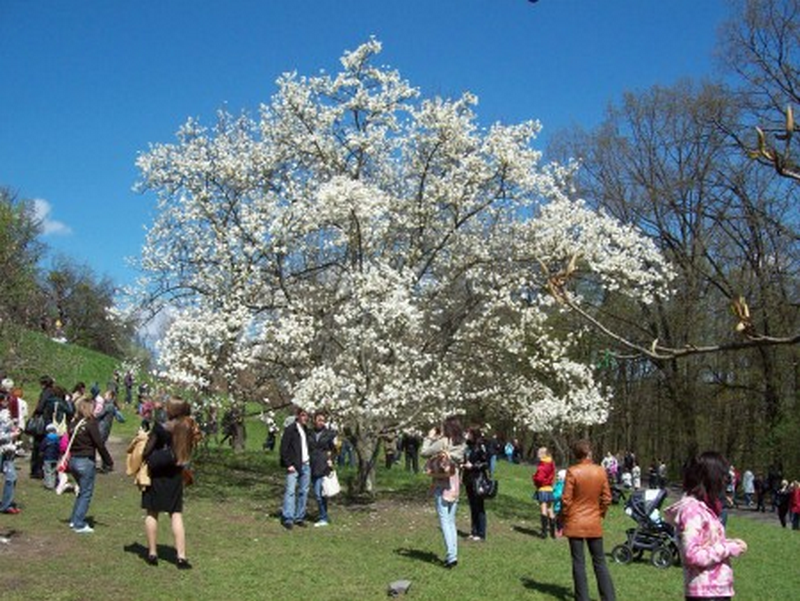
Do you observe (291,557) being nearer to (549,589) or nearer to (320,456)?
(320,456)

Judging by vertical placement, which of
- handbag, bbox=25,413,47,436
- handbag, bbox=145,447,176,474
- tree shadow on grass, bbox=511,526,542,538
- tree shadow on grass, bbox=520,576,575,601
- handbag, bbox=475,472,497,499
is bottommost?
tree shadow on grass, bbox=520,576,575,601

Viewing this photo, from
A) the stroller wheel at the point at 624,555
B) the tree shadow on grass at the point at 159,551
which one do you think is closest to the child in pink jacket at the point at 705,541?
the tree shadow on grass at the point at 159,551

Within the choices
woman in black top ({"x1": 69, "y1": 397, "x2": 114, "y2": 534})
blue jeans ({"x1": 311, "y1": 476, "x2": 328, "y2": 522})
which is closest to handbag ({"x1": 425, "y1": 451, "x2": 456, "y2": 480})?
blue jeans ({"x1": 311, "y1": 476, "x2": 328, "y2": 522})

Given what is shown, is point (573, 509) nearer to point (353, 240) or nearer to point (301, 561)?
point (301, 561)

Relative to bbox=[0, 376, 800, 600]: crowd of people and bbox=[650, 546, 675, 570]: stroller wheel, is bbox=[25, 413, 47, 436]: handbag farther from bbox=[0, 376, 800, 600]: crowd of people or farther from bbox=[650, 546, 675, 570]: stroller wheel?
bbox=[650, 546, 675, 570]: stroller wheel


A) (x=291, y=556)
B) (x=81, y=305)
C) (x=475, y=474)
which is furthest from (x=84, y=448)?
(x=81, y=305)

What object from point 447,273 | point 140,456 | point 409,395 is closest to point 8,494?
point 140,456

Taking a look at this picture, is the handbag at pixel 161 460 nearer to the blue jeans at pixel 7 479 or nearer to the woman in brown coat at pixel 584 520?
the blue jeans at pixel 7 479

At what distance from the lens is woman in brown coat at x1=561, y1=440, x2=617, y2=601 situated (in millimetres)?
7867

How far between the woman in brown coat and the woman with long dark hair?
1.86 meters

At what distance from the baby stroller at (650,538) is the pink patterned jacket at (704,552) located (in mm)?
6809

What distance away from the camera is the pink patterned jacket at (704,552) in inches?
198

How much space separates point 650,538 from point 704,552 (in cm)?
726

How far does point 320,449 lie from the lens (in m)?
12.6
